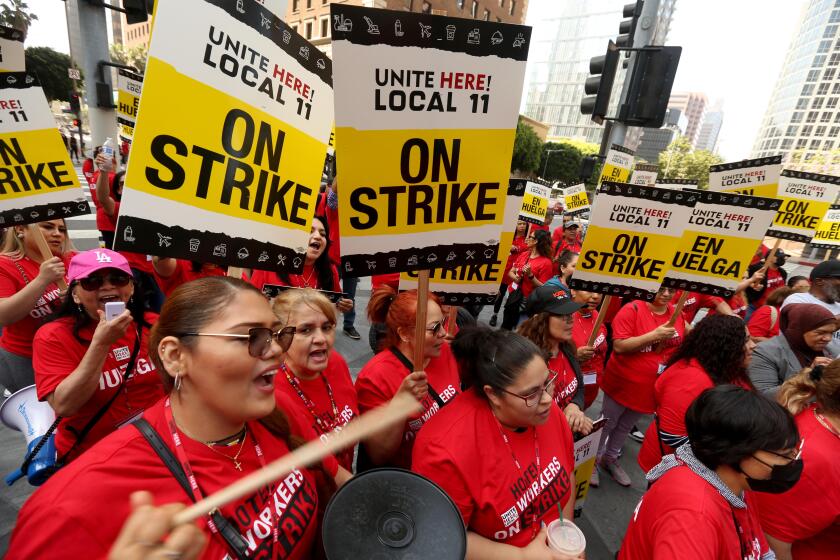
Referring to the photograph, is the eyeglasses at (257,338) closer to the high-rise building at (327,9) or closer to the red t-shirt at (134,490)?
the red t-shirt at (134,490)

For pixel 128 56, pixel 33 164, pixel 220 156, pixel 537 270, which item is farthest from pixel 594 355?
pixel 128 56

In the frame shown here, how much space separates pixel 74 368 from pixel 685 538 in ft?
9.80

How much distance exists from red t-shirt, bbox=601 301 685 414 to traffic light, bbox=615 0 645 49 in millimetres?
4801

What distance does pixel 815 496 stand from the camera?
2084 mm

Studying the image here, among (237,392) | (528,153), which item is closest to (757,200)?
(237,392)

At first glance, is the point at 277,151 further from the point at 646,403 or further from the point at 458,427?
the point at 646,403

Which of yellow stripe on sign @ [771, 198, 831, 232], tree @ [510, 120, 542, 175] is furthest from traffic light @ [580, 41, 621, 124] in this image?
tree @ [510, 120, 542, 175]

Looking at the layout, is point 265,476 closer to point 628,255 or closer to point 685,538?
point 685,538

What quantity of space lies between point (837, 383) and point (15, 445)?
585cm

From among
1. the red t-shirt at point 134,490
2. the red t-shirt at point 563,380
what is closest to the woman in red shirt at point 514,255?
the red t-shirt at point 563,380

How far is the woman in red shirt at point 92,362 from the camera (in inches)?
81.7

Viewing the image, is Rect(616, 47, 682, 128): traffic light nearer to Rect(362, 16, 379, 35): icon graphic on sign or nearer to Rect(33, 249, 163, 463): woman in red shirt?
Rect(362, 16, 379, 35): icon graphic on sign

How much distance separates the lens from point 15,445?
136 inches

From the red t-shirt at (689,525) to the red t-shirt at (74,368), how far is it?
8.21 feet
